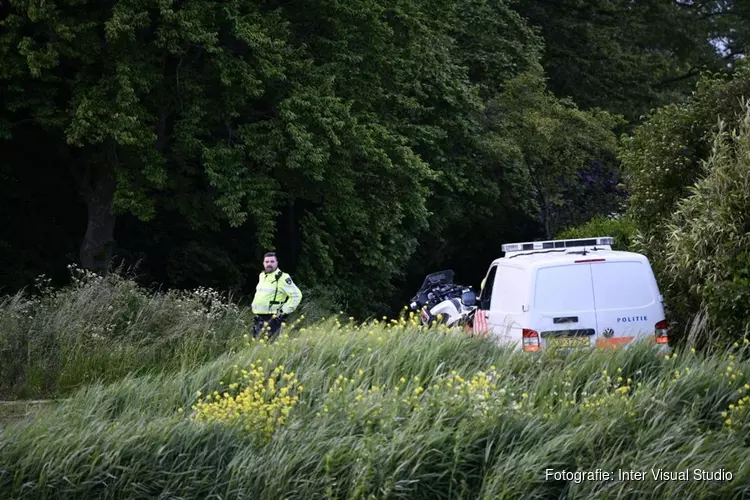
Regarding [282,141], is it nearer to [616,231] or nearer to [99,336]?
[616,231]

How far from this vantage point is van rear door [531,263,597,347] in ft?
41.8

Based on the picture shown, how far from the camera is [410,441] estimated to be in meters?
8.52

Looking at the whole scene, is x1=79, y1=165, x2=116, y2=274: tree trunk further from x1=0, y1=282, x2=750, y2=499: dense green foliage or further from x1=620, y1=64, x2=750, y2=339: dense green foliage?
x1=0, y1=282, x2=750, y2=499: dense green foliage

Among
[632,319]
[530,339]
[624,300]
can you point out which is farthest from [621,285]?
[530,339]

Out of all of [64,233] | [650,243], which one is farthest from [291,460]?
[64,233]

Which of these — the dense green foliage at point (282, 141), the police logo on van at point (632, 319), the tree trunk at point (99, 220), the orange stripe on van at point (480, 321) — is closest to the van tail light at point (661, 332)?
the police logo on van at point (632, 319)

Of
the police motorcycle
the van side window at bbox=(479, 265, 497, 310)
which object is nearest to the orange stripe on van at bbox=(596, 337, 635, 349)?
the van side window at bbox=(479, 265, 497, 310)

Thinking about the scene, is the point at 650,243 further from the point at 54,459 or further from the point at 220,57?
the point at 54,459

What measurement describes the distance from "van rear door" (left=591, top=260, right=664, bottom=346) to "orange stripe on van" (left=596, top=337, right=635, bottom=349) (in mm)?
213

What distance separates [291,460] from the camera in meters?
8.43

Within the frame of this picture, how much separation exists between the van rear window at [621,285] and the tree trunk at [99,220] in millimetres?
12745

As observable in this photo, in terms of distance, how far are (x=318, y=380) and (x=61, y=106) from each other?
1413 centimetres

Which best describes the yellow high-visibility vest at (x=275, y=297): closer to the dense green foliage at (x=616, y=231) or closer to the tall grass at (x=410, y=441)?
the tall grass at (x=410, y=441)

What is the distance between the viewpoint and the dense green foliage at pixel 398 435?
830 cm
